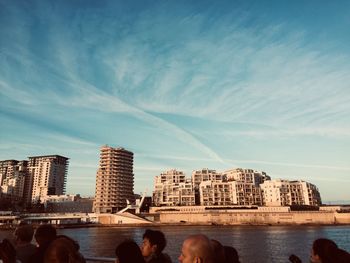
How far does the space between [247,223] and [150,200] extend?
55217mm

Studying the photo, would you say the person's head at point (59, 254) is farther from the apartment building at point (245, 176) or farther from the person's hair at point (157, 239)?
the apartment building at point (245, 176)

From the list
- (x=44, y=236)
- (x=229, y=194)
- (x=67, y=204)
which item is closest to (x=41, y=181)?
(x=67, y=204)

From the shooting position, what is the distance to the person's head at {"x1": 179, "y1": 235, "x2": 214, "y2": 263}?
110 inches

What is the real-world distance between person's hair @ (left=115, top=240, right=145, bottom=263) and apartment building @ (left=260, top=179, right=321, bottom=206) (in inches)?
4782

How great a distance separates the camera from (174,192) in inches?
4946

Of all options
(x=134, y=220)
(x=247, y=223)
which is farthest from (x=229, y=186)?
(x=134, y=220)

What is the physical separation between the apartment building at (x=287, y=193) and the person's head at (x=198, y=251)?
122186mm

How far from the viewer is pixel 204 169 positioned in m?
143

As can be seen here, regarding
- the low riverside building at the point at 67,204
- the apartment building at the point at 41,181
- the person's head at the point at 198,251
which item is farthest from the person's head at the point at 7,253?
the apartment building at the point at 41,181

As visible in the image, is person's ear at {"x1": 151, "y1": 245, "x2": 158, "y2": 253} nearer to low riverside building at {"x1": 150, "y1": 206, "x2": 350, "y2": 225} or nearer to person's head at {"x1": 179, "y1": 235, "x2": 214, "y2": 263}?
person's head at {"x1": 179, "y1": 235, "x2": 214, "y2": 263}

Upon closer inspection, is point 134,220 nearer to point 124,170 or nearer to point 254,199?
point 124,170

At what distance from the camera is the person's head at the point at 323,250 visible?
3928 mm

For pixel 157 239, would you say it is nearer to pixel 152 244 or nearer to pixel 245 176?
pixel 152 244

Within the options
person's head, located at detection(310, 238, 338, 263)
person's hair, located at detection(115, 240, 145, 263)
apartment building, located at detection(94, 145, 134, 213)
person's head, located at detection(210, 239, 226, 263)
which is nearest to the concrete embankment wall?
apartment building, located at detection(94, 145, 134, 213)
